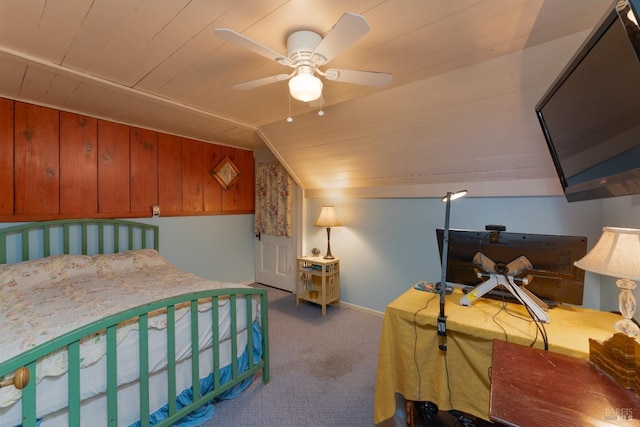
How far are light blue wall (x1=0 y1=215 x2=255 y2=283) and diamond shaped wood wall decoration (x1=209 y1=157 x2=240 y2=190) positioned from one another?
0.51m

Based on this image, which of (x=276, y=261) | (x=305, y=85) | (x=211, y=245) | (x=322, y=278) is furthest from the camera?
(x=276, y=261)

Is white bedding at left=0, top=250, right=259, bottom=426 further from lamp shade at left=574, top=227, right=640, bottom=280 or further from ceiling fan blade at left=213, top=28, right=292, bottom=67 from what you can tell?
lamp shade at left=574, top=227, right=640, bottom=280

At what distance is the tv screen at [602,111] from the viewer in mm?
855

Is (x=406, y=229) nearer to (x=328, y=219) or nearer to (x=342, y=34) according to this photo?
(x=328, y=219)

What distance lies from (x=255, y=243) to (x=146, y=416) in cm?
315

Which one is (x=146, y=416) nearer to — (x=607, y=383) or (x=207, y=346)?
(x=207, y=346)

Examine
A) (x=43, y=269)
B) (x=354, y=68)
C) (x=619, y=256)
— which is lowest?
(x=43, y=269)

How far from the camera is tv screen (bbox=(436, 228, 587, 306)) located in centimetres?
144

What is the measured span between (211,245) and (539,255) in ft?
12.1

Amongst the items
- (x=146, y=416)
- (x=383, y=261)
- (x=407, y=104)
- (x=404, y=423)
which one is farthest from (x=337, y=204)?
(x=146, y=416)

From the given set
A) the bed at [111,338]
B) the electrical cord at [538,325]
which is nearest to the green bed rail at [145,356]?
the bed at [111,338]

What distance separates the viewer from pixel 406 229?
3010 mm

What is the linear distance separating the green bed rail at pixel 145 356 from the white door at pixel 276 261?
1.99 m

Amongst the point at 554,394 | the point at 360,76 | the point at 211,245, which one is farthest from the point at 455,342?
the point at 211,245
